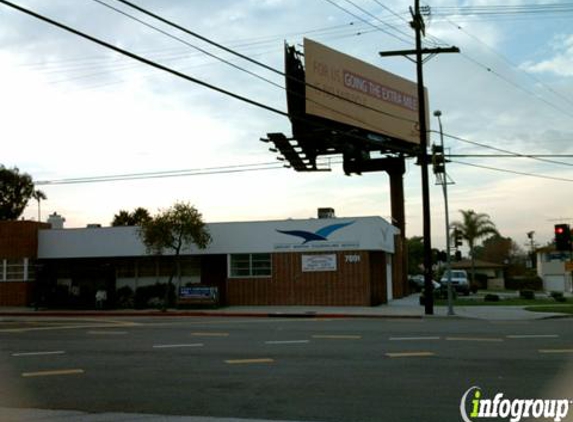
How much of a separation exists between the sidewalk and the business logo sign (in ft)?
10.1

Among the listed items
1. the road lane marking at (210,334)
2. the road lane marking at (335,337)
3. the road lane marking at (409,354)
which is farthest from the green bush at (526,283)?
the road lane marking at (409,354)

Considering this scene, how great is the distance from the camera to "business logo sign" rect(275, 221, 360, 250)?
106ft

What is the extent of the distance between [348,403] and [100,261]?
30.4 m

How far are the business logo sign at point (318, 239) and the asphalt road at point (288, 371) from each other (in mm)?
13904

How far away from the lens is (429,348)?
45.9 feet

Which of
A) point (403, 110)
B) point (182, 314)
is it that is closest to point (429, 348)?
point (182, 314)

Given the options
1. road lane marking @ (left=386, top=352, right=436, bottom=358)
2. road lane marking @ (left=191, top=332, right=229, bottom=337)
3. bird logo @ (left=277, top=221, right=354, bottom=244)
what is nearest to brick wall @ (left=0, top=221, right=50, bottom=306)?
bird logo @ (left=277, top=221, right=354, bottom=244)

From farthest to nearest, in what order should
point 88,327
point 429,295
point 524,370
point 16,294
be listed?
point 16,294
point 429,295
point 88,327
point 524,370

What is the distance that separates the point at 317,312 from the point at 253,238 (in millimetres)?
6775

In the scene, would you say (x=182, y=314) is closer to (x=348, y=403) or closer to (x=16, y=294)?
(x=16, y=294)

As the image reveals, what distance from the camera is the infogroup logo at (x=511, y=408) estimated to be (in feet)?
25.6

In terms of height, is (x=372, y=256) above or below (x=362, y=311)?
above

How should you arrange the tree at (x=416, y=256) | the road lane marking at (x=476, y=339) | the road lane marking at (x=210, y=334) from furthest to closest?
1. the tree at (x=416, y=256)
2. the road lane marking at (x=210, y=334)
3. the road lane marking at (x=476, y=339)

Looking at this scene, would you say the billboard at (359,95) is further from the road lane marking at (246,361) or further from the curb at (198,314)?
the road lane marking at (246,361)
